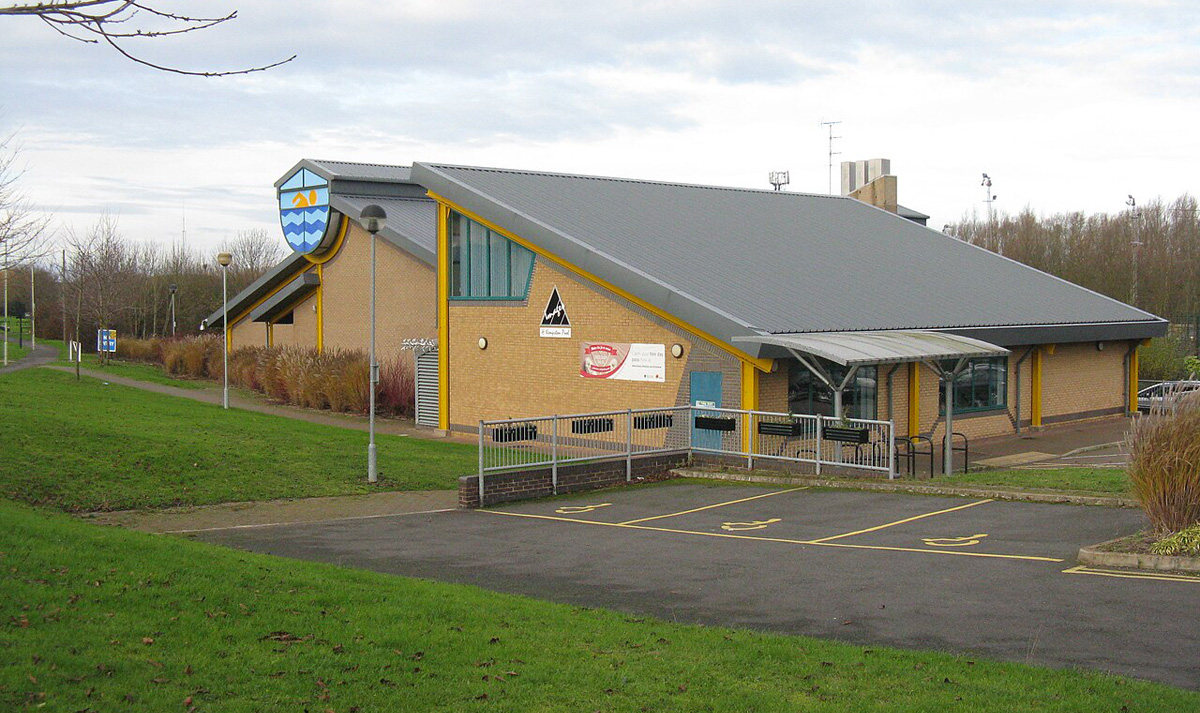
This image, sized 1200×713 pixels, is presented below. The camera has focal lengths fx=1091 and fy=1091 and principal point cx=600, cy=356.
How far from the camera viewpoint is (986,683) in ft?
24.5

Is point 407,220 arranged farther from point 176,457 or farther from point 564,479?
point 564,479

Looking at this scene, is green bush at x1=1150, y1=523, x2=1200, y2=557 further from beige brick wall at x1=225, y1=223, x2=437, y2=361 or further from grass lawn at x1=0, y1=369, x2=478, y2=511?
beige brick wall at x1=225, y1=223, x2=437, y2=361

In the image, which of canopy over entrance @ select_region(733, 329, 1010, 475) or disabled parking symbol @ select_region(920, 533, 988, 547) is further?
canopy over entrance @ select_region(733, 329, 1010, 475)

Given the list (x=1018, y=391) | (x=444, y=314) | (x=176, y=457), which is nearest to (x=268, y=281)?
(x=444, y=314)

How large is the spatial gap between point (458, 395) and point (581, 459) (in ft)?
36.2

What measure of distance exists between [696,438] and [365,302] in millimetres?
19281

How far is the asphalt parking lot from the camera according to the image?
919cm

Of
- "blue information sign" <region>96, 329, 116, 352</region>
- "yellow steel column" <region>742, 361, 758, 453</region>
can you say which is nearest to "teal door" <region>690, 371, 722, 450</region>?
"yellow steel column" <region>742, 361, 758, 453</region>

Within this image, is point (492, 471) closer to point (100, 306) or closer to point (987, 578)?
point (987, 578)

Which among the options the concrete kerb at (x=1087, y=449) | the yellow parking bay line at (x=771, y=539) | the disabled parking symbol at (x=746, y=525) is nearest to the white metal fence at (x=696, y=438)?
the yellow parking bay line at (x=771, y=539)

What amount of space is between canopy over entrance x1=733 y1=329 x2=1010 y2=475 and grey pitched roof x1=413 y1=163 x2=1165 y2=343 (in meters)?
0.97

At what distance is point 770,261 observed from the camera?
1174 inches

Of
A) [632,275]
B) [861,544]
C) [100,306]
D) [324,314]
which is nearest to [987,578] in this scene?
[861,544]

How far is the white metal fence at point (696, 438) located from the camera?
19734 millimetres
